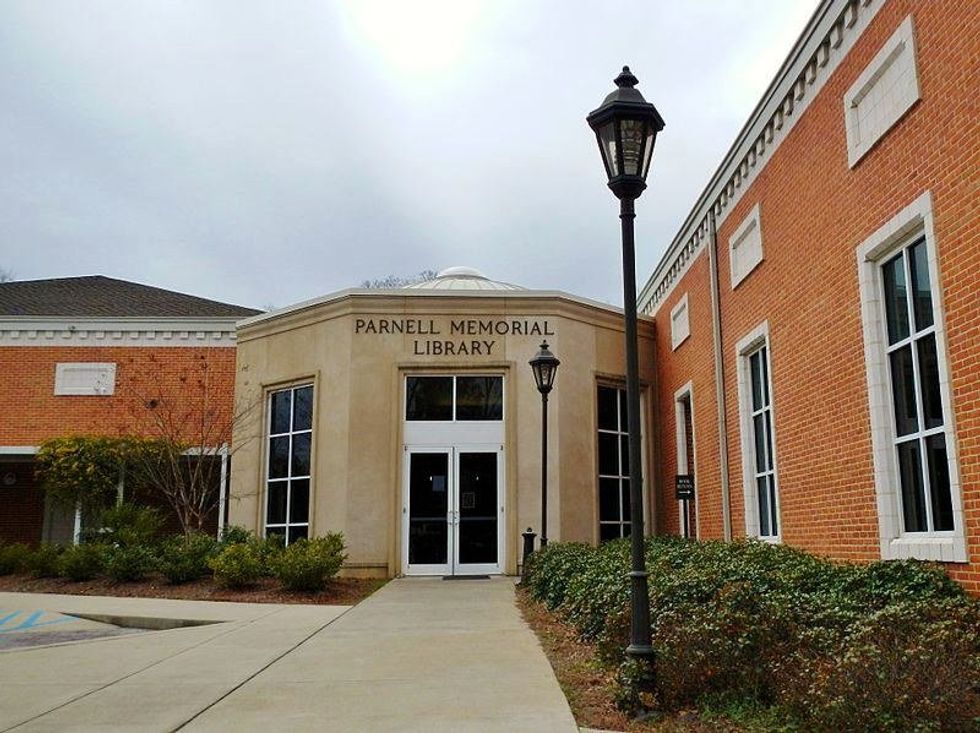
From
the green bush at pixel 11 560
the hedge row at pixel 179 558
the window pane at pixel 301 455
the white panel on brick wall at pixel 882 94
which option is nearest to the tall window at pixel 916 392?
the white panel on brick wall at pixel 882 94

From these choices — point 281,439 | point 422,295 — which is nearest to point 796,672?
point 422,295

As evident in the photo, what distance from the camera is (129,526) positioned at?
55.9ft

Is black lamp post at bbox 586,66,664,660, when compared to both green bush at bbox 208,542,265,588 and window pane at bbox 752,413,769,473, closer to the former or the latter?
window pane at bbox 752,413,769,473

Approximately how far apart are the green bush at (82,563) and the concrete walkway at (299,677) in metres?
4.28

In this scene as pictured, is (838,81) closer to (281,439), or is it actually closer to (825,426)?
(825,426)

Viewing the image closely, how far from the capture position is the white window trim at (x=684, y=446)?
53.3 feet

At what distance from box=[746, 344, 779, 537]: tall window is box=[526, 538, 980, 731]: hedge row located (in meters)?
3.73

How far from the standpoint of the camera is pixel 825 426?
1024 centimetres

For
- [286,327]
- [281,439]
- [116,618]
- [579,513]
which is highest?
[286,327]

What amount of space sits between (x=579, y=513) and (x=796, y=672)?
39.3 feet

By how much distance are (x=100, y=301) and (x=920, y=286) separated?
22728mm

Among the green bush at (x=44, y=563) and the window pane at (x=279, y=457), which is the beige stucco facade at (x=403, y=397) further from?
the green bush at (x=44, y=563)

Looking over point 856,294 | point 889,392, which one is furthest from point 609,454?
point 889,392

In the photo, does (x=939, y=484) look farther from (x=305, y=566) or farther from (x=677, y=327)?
(x=677, y=327)
